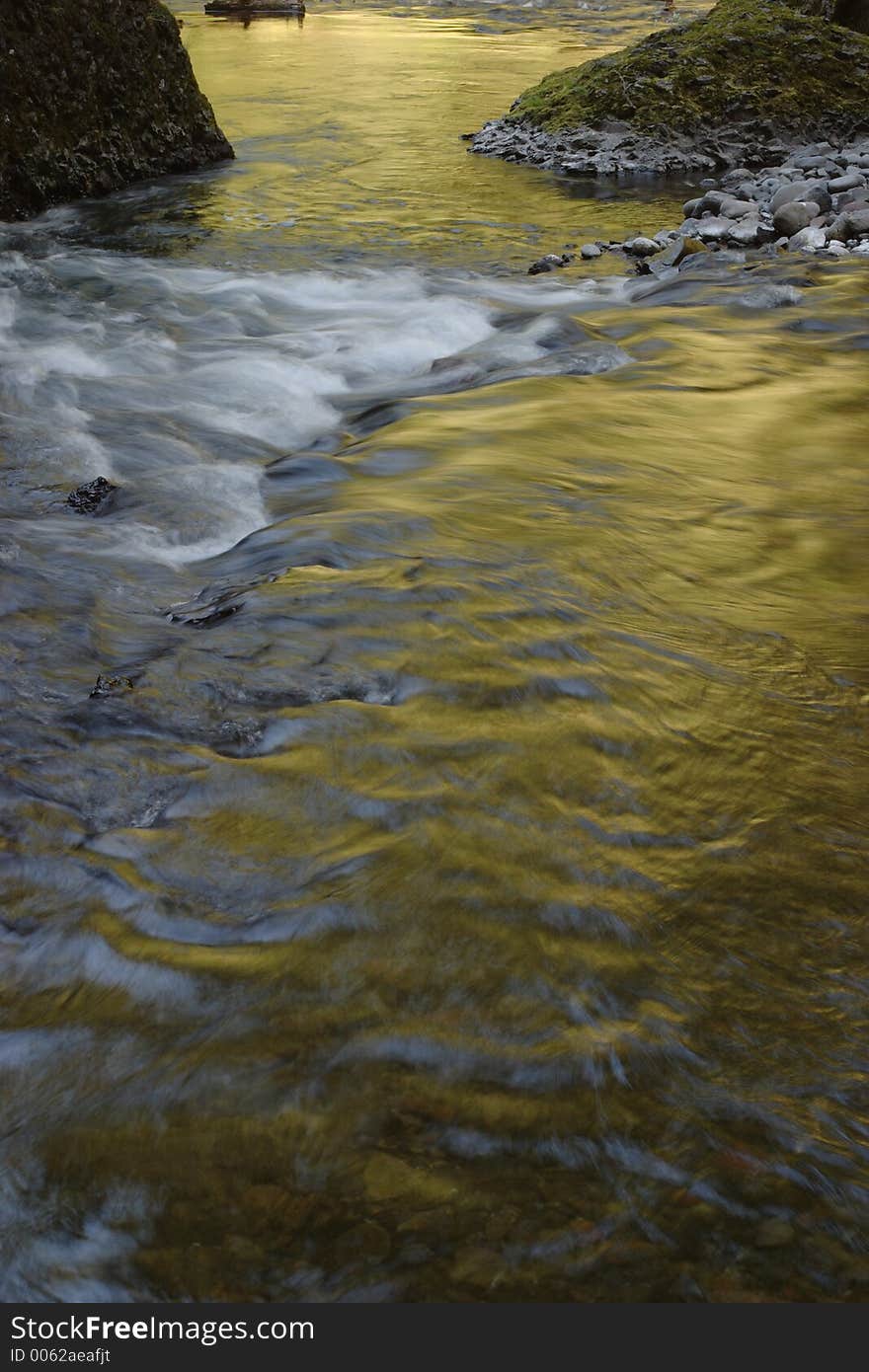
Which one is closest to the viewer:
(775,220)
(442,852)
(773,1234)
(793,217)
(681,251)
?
(773,1234)

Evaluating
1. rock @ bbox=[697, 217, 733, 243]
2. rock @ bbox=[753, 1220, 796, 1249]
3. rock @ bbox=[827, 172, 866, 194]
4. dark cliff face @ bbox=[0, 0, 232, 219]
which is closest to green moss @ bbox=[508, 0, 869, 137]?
rock @ bbox=[827, 172, 866, 194]

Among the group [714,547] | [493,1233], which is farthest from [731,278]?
[493,1233]

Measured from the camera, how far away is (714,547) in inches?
157

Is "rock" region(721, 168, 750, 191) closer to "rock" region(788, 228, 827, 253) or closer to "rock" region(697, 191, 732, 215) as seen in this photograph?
"rock" region(697, 191, 732, 215)

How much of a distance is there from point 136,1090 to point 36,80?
10.1m

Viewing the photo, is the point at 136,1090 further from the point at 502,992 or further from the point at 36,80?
the point at 36,80

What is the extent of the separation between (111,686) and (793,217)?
848 cm

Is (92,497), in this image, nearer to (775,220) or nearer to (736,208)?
(775,220)

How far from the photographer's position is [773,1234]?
5.66 ft

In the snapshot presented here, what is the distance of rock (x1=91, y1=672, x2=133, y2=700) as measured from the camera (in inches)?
119

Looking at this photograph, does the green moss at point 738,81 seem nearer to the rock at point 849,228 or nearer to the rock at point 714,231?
the rock at point 714,231

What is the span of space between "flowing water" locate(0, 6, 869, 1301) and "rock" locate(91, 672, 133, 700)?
1cm

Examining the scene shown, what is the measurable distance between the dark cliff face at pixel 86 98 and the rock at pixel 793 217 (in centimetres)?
617

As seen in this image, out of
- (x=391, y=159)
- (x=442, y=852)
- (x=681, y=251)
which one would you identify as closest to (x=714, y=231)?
(x=681, y=251)
